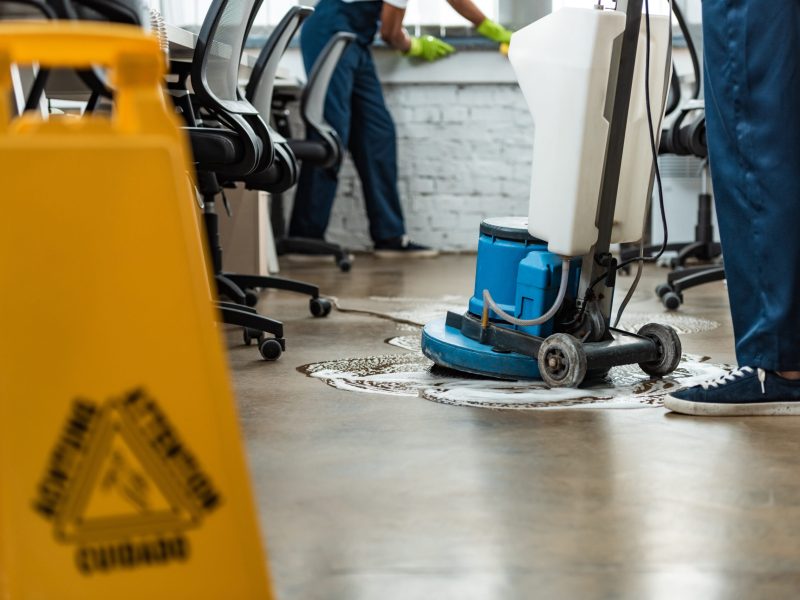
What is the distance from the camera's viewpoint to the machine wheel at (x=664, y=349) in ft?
6.27

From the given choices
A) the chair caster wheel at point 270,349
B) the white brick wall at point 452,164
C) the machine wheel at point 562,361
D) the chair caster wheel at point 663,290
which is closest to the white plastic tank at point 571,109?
the machine wheel at point 562,361

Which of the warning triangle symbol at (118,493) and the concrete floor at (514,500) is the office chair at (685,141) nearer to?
the concrete floor at (514,500)

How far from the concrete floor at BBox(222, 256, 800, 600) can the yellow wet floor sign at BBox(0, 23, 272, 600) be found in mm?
213

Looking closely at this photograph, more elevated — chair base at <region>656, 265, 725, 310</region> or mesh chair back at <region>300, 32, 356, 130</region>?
mesh chair back at <region>300, 32, 356, 130</region>

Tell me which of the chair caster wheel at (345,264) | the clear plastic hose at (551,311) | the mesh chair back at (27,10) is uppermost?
the mesh chair back at (27,10)

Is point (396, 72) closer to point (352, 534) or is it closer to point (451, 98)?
point (451, 98)

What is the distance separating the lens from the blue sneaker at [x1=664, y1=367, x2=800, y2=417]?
1584 mm

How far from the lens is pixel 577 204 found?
1.74 meters

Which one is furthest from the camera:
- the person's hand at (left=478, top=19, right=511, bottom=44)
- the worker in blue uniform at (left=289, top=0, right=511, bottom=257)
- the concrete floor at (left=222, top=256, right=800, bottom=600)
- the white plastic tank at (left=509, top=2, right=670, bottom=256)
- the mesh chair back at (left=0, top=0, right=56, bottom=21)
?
the person's hand at (left=478, top=19, right=511, bottom=44)

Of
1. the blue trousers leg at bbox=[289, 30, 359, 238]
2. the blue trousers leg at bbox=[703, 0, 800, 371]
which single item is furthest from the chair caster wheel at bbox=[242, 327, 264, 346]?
the blue trousers leg at bbox=[289, 30, 359, 238]

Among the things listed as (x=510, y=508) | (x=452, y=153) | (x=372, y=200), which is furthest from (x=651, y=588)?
(x=452, y=153)

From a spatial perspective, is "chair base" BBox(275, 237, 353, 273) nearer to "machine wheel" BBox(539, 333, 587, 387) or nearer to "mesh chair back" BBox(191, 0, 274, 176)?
"mesh chair back" BBox(191, 0, 274, 176)

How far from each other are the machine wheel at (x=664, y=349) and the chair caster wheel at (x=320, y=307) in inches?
42.9

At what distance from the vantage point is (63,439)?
719 millimetres
